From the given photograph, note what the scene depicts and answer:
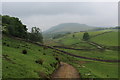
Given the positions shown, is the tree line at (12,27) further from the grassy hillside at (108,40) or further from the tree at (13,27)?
the grassy hillside at (108,40)

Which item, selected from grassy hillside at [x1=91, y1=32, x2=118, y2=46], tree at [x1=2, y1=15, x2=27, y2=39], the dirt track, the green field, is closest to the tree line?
tree at [x1=2, y1=15, x2=27, y2=39]

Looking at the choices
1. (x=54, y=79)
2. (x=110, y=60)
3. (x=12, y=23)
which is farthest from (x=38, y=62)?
(x=110, y=60)

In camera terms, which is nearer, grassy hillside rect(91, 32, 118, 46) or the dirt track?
the dirt track

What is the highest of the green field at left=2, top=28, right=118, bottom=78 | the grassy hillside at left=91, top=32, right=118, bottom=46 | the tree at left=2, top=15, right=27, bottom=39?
the tree at left=2, top=15, right=27, bottom=39

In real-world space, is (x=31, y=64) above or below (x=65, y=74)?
above

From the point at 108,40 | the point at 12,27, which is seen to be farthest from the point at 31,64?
the point at 108,40

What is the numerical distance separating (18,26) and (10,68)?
54553mm

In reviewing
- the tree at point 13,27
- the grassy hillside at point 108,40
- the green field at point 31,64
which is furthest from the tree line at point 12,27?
the grassy hillside at point 108,40

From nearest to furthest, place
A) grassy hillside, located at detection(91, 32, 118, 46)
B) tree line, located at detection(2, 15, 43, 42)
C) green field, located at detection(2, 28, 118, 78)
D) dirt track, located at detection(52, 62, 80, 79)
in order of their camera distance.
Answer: green field, located at detection(2, 28, 118, 78)
dirt track, located at detection(52, 62, 80, 79)
tree line, located at detection(2, 15, 43, 42)
grassy hillside, located at detection(91, 32, 118, 46)

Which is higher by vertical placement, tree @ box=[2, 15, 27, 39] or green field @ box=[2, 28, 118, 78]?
tree @ box=[2, 15, 27, 39]

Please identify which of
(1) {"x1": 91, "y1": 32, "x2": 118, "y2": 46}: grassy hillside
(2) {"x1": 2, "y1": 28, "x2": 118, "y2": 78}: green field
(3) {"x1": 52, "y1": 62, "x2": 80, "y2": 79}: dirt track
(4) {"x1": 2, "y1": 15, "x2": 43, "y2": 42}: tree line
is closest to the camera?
(2) {"x1": 2, "y1": 28, "x2": 118, "y2": 78}: green field

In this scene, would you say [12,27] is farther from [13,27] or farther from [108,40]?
[108,40]

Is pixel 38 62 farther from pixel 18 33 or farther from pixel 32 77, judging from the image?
pixel 18 33

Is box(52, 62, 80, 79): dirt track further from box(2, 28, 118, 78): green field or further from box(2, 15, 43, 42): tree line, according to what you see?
box(2, 15, 43, 42): tree line
